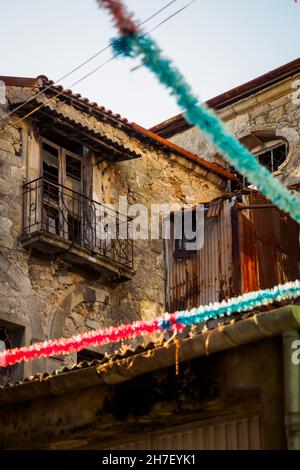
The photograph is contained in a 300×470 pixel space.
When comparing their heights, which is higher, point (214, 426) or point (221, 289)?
point (221, 289)

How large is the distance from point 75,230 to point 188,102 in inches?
411

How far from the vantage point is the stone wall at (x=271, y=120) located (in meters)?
23.6

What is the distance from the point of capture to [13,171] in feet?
57.4

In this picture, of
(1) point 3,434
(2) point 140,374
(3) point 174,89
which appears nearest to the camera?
(3) point 174,89

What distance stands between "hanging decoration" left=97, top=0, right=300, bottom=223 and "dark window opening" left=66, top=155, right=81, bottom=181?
10.0 metres

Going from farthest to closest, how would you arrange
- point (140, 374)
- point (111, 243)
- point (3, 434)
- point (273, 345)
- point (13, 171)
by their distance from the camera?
point (111, 243) < point (13, 171) < point (3, 434) < point (140, 374) < point (273, 345)

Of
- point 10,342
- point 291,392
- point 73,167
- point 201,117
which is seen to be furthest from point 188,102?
point 73,167

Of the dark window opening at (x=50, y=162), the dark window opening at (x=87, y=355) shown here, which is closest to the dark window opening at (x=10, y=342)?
the dark window opening at (x=87, y=355)

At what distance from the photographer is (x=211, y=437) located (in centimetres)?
889

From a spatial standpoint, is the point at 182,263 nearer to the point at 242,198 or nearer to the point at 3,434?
the point at 242,198

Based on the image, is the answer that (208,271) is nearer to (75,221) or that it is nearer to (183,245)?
(183,245)

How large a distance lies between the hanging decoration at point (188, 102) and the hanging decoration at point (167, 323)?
9.44ft

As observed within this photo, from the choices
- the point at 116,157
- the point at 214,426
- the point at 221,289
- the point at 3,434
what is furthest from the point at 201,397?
the point at 116,157

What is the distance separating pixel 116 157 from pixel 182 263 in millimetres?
2240
